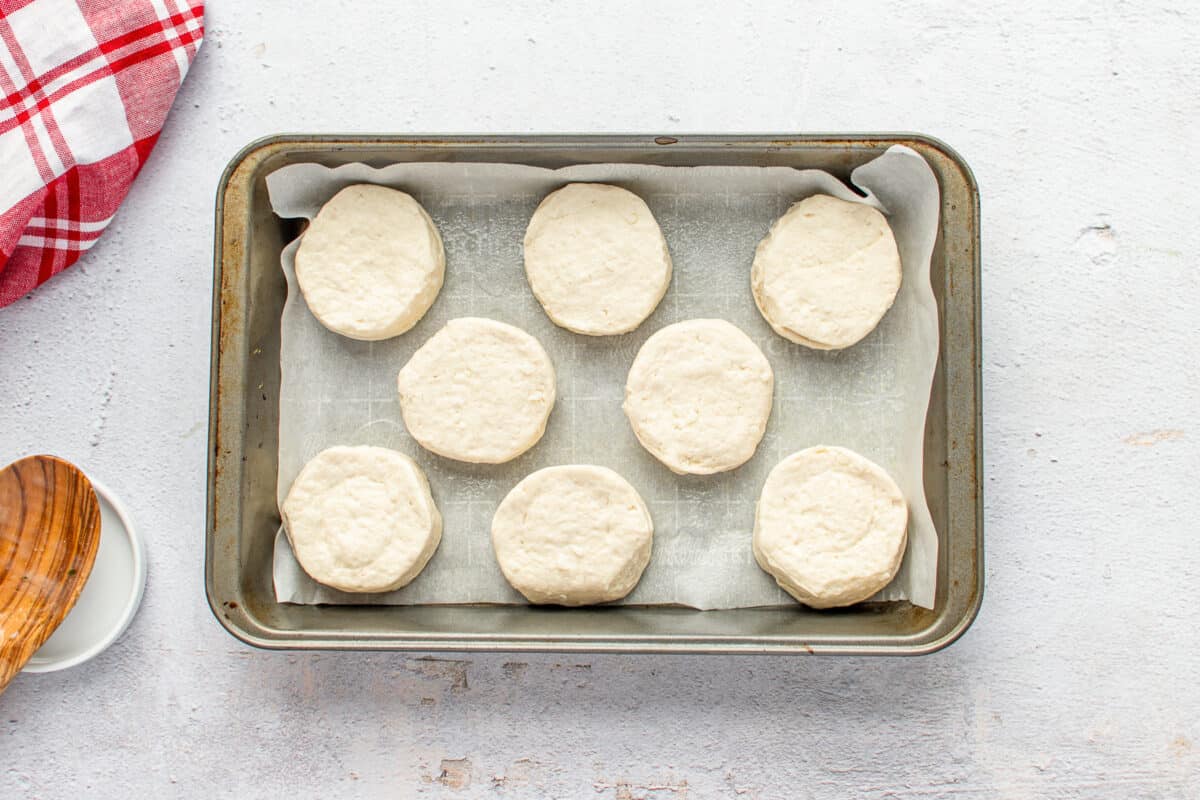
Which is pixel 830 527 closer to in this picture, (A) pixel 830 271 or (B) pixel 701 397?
(B) pixel 701 397

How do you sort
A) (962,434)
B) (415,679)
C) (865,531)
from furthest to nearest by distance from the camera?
1. (415,679)
2. (865,531)
3. (962,434)

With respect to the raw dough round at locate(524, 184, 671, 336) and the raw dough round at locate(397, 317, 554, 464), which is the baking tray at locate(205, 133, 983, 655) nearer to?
the raw dough round at locate(524, 184, 671, 336)

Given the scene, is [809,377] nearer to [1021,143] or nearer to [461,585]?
[1021,143]

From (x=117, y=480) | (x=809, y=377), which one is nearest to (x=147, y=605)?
(x=117, y=480)

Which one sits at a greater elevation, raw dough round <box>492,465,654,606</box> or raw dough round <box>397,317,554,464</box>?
raw dough round <box>397,317,554,464</box>

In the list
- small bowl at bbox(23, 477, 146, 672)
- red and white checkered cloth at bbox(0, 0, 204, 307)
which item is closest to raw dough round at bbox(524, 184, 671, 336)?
red and white checkered cloth at bbox(0, 0, 204, 307)

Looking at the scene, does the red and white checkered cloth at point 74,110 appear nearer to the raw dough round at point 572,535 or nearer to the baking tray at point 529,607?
the baking tray at point 529,607
